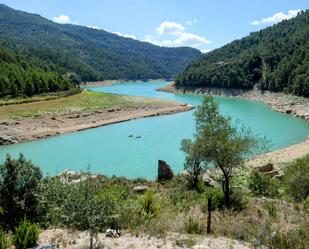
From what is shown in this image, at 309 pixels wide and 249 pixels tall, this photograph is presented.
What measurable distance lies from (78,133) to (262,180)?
112ft

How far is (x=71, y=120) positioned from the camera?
61812 millimetres

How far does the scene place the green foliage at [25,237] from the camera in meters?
12.0

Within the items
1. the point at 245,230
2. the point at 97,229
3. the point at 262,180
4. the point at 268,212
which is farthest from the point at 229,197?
the point at 97,229

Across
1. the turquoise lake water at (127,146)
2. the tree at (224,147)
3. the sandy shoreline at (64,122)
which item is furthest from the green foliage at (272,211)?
the sandy shoreline at (64,122)

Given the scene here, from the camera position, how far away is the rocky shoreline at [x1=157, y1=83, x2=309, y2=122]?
3100 inches

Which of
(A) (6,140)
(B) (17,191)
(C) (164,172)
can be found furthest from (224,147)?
(A) (6,140)

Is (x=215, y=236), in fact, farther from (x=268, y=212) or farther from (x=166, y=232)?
(x=268, y=212)

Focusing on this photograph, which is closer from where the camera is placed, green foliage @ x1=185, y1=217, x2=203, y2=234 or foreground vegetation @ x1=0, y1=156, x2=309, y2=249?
foreground vegetation @ x1=0, y1=156, x2=309, y2=249

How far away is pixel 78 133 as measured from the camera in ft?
181

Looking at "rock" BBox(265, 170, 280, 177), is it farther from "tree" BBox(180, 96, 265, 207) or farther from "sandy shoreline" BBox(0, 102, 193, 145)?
"sandy shoreline" BBox(0, 102, 193, 145)

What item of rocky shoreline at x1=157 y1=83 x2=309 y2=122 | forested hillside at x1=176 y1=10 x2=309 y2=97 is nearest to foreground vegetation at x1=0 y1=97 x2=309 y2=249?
rocky shoreline at x1=157 y1=83 x2=309 y2=122

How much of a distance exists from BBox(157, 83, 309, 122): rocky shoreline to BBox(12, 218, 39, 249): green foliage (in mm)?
63709

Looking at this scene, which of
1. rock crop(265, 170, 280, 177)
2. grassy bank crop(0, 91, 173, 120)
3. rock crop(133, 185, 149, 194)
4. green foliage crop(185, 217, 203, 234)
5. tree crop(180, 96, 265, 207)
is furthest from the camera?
grassy bank crop(0, 91, 173, 120)

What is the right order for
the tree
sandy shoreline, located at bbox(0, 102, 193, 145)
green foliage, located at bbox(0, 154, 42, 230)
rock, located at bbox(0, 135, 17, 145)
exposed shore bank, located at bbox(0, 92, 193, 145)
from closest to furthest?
1. green foliage, located at bbox(0, 154, 42, 230)
2. the tree
3. rock, located at bbox(0, 135, 17, 145)
4. sandy shoreline, located at bbox(0, 102, 193, 145)
5. exposed shore bank, located at bbox(0, 92, 193, 145)
